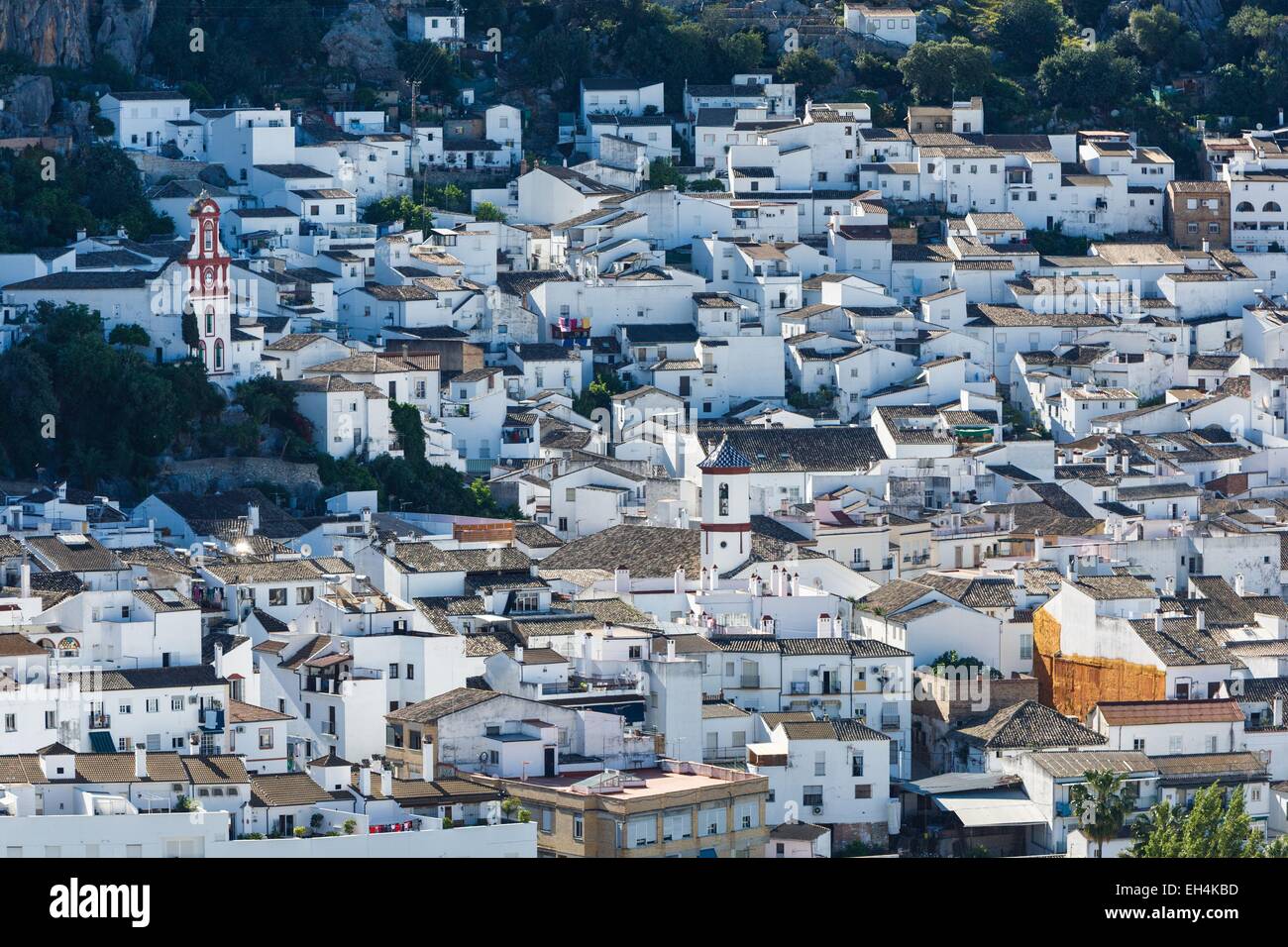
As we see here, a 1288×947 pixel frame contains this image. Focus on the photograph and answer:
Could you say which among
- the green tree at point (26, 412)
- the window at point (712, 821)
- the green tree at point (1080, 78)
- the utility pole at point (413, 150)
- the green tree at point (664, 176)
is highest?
the green tree at point (1080, 78)

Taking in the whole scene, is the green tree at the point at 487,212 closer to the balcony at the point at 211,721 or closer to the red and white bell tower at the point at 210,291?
the red and white bell tower at the point at 210,291

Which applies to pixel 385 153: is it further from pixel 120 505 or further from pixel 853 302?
pixel 120 505

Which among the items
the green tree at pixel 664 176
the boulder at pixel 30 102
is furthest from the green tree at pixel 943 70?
the boulder at pixel 30 102

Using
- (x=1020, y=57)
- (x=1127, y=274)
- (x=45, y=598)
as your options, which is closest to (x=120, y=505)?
(x=45, y=598)

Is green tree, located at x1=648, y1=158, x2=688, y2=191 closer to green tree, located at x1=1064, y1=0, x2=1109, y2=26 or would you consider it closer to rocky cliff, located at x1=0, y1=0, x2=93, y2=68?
rocky cliff, located at x1=0, y1=0, x2=93, y2=68

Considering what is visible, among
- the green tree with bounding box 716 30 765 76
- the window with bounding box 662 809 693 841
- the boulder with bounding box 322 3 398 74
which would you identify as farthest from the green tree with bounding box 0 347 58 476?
the green tree with bounding box 716 30 765 76

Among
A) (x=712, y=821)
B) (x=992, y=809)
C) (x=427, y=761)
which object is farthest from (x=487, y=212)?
(x=712, y=821)

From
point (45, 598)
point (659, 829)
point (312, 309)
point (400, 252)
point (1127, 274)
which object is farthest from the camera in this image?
point (1127, 274)

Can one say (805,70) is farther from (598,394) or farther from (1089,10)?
(598,394)
